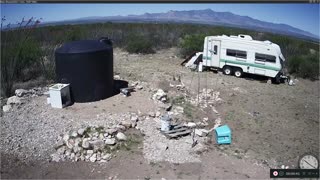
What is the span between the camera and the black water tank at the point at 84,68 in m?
10.5

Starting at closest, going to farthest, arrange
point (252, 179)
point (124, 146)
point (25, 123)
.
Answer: point (252, 179)
point (124, 146)
point (25, 123)

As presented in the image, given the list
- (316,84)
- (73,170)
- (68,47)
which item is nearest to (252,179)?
(73,170)

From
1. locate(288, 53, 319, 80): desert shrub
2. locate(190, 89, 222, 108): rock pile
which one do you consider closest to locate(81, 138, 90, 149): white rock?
locate(190, 89, 222, 108): rock pile

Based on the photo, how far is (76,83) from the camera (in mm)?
10656

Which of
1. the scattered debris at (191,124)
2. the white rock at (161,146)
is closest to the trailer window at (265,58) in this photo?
the scattered debris at (191,124)

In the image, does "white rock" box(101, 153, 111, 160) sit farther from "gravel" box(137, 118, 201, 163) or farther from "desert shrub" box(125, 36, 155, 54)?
"desert shrub" box(125, 36, 155, 54)

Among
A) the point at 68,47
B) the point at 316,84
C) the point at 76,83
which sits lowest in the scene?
the point at 316,84

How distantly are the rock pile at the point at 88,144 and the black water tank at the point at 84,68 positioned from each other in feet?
6.52

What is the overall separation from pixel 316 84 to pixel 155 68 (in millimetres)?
8329

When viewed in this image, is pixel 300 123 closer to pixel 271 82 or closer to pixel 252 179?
pixel 252 179

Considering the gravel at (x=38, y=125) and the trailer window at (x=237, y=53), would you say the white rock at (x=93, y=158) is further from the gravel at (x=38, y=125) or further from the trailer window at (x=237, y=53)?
the trailer window at (x=237, y=53)

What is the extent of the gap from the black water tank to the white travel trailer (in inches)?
299

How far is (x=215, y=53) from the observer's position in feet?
56.9

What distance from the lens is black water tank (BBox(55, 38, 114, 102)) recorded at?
10.5 metres
